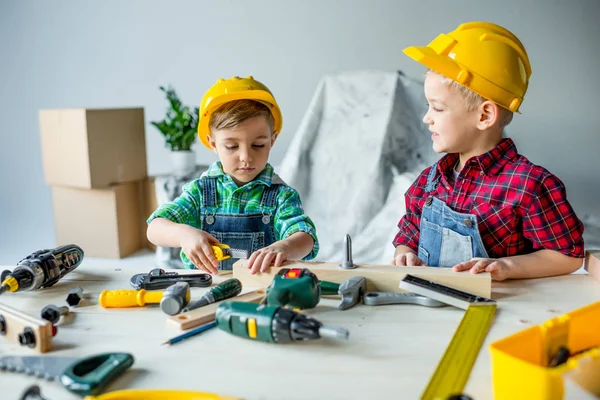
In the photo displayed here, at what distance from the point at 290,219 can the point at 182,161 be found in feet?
6.67

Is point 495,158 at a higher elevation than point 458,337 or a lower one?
higher

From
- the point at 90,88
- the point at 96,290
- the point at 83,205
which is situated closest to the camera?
the point at 96,290

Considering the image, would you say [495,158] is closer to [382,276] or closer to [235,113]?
[382,276]

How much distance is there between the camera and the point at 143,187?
11.9 feet

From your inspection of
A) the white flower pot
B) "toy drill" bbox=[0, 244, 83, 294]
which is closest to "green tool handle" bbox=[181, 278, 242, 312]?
"toy drill" bbox=[0, 244, 83, 294]

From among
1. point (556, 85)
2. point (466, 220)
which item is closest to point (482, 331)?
point (466, 220)

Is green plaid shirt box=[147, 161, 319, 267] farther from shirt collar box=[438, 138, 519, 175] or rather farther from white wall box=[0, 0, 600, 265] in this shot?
white wall box=[0, 0, 600, 265]

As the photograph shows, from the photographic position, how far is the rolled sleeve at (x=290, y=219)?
145cm

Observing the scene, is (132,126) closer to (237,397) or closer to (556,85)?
(556,85)

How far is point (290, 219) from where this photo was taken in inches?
58.6

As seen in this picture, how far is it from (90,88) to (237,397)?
3.68 m

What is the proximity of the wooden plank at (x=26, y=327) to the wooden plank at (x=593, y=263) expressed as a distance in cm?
99

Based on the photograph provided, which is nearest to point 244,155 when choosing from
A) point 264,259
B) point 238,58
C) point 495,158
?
point 264,259

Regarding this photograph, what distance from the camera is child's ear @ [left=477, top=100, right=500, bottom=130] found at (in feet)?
4.32
